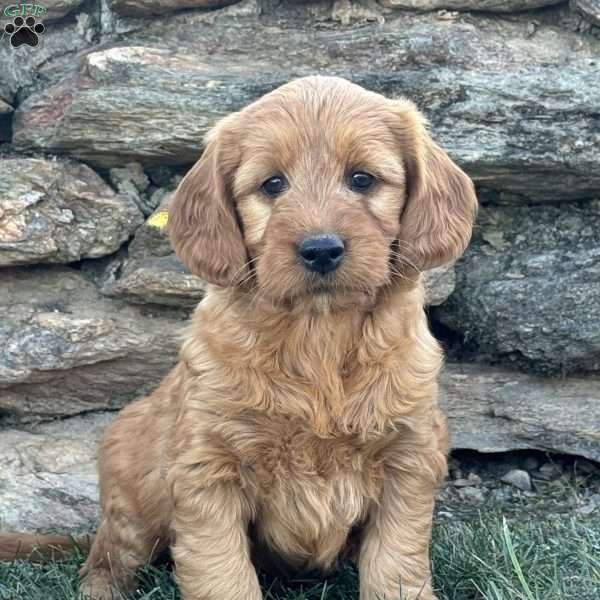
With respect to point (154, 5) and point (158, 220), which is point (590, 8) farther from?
point (158, 220)

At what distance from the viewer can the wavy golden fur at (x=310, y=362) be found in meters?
3.39

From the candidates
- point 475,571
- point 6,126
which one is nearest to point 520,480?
point 475,571

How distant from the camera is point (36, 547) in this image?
414cm

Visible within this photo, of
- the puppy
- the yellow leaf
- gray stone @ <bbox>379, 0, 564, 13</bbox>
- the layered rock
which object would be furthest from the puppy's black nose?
gray stone @ <bbox>379, 0, 564, 13</bbox>

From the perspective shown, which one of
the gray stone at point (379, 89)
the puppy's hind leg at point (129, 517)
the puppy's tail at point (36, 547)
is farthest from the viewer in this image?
the gray stone at point (379, 89)

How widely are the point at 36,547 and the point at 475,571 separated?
63.5 inches

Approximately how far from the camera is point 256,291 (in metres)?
3.47

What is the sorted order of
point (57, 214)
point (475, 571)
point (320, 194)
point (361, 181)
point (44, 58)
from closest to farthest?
point (320, 194) < point (361, 181) < point (475, 571) < point (57, 214) < point (44, 58)

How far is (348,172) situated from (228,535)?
3.86ft

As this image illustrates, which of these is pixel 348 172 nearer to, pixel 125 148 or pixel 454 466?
pixel 125 148

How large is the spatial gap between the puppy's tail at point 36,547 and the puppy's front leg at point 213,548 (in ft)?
2.85

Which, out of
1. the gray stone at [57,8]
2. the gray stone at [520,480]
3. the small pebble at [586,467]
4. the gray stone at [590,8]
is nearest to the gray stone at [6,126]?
the gray stone at [57,8]

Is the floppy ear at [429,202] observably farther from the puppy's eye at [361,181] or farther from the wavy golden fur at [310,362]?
the puppy's eye at [361,181]

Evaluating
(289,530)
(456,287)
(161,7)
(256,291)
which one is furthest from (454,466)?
(161,7)
